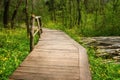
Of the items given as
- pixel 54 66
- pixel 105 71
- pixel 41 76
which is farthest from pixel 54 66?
pixel 105 71

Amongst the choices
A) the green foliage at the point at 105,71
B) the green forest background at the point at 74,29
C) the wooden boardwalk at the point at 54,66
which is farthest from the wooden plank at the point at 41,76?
the green foliage at the point at 105,71

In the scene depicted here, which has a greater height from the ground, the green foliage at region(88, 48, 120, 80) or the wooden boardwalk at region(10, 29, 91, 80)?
the wooden boardwalk at region(10, 29, 91, 80)

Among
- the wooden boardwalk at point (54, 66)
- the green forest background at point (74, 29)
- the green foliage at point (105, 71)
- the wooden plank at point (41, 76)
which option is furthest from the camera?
the green forest background at point (74, 29)

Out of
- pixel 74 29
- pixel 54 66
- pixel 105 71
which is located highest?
pixel 54 66

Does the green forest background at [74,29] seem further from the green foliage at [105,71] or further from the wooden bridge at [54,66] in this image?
the wooden bridge at [54,66]

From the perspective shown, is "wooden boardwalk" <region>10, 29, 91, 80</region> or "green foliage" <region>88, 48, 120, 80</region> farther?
"green foliage" <region>88, 48, 120, 80</region>

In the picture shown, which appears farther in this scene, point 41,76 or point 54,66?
point 54,66

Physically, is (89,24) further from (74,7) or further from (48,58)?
(48,58)

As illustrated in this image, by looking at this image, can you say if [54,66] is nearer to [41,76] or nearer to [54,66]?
[54,66]

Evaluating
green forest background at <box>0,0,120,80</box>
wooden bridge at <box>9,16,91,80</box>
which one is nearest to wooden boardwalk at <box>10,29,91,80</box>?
wooden bridge at <box>9,16,91,80</box>

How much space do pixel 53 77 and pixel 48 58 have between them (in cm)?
205

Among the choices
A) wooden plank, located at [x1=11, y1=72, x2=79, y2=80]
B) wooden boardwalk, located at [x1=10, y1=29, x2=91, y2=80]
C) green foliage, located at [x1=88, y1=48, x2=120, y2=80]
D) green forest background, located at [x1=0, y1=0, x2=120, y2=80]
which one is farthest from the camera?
green forest background, located at [x1=0, y1=0, x2=120, y2=80]

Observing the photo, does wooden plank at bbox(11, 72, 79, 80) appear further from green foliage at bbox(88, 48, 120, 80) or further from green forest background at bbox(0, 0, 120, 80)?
green foliage at bbox(88, 48, 120, 80)

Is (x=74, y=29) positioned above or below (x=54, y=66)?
below
